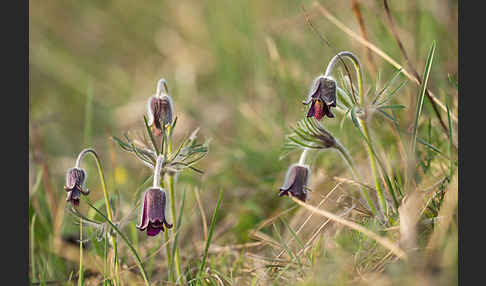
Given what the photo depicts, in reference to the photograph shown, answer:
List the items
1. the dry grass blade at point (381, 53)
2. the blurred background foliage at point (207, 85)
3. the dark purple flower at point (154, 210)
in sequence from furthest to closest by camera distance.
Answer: the blurred background foliage at point (207, 85)
the dry grass blade at point (381, 53)
the dark purple flower at point (154, 210)

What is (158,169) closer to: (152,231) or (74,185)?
(152,231)

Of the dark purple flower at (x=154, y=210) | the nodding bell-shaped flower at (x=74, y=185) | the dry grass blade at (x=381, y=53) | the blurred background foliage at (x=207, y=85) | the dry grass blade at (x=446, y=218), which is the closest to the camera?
the dry grass blade at (x=446, y=218)

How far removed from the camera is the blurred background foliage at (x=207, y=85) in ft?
9.86

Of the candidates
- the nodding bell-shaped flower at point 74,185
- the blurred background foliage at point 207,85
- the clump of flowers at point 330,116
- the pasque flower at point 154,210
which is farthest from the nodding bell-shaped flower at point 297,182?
the nodding bell-shaped flower at point 74,185

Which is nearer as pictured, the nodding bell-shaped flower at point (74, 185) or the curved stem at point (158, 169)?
the curved stem at point (158, 169)

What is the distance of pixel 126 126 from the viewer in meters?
4.88

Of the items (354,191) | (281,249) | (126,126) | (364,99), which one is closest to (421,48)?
(354,191)

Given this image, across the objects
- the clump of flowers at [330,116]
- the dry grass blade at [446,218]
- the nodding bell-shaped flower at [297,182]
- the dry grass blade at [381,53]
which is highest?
the dry grass blade at [381,53]

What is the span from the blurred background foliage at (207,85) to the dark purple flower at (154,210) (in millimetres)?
455

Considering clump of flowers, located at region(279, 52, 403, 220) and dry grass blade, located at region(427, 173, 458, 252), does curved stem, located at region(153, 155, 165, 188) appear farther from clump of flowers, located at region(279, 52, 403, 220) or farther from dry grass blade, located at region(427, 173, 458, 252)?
dry grass blade, located at region(427, 173, 458, 252)

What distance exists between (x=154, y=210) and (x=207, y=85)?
11.5ft

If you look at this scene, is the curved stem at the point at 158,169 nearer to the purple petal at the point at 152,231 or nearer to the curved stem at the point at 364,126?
the purple petal at the point at 152,231

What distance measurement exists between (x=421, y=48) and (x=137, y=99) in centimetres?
284

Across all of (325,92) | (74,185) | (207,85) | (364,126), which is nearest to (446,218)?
(364,126)
